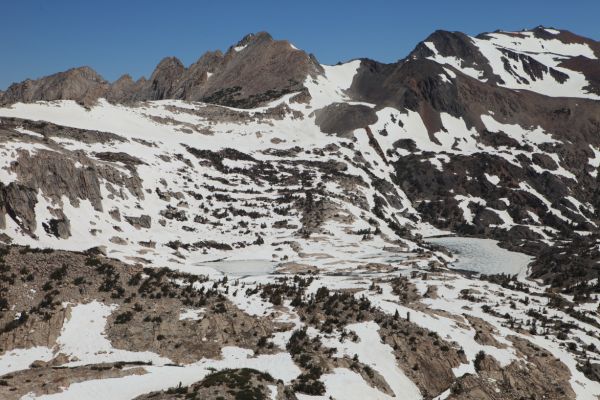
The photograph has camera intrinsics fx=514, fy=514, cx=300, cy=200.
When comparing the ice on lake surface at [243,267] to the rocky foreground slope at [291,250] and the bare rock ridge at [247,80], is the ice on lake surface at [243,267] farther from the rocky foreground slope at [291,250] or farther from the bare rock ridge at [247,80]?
the bare rock ridge at [247,80]

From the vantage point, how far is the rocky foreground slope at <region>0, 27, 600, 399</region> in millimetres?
26156

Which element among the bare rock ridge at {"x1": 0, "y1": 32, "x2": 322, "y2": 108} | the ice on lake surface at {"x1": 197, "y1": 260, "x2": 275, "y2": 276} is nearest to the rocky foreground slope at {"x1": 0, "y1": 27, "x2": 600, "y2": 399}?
the ice on lake surface at {"x1": 197, "y1": 260, "x2": 275, "y2": 276}

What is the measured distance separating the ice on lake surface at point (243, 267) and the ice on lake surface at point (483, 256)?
94.0 feet

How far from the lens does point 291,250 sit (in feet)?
202

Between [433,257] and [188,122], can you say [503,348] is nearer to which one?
[433,257]

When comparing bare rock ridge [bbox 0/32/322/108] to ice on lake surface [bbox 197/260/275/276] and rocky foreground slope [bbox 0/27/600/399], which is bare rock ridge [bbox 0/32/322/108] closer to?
rocky foreground slope [bbox 0/27/600/399]

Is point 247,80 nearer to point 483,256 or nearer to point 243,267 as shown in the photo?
point 483,256

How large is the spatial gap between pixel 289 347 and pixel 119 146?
2498 inches

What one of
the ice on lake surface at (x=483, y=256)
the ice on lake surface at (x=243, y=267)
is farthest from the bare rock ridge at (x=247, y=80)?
the ice on lake surface at (x=243, y=267)

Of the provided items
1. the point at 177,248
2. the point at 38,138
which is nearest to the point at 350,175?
the point at 177,248

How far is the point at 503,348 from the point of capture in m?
31.6

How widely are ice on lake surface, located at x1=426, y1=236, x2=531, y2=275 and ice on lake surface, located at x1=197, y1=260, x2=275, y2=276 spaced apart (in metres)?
28.7

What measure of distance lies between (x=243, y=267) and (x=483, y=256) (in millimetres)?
41527

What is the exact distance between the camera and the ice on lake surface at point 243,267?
50.9 m
